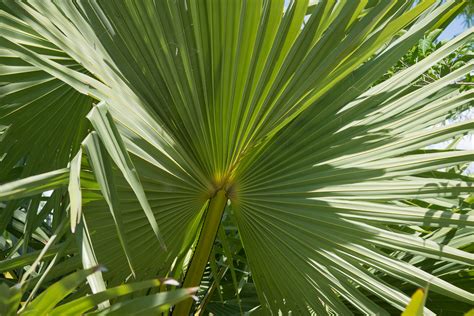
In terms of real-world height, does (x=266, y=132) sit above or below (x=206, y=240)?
above

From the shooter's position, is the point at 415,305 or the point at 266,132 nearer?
the point at 415,305

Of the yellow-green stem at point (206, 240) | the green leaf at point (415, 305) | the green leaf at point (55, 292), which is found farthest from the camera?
the yellow-green stem at point (206, 240)

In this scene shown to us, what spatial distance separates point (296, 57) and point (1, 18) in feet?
1.83

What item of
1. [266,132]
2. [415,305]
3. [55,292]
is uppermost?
[266,132]

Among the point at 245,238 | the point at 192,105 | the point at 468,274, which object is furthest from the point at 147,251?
the point at 468,274

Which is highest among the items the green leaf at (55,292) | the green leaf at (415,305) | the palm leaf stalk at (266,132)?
the palm leaf stalk at (266,132)

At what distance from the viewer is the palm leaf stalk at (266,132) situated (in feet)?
3.93

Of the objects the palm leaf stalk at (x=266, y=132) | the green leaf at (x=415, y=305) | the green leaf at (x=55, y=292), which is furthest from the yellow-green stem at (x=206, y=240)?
the green leaf at (x=415, y=305)

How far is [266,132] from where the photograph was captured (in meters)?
1.36

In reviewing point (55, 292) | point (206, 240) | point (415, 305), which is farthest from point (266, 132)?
point (415, 305)

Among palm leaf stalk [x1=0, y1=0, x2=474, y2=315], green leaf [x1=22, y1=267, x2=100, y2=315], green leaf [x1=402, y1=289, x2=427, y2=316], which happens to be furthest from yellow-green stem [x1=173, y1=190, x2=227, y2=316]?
green leaf [x1=402, y1=289, x2=427, y2=316]

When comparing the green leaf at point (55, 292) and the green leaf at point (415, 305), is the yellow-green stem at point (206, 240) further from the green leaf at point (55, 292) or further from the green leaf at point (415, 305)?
the green leaf at point (415, 305)

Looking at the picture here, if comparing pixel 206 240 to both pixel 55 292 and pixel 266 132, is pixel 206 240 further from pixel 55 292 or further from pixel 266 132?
pixel 55 292

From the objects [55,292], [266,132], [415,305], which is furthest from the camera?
[266,132]
